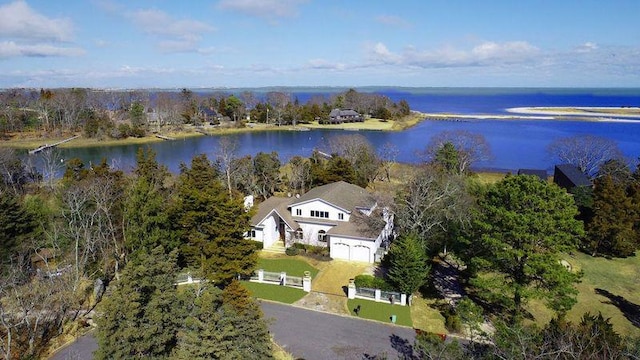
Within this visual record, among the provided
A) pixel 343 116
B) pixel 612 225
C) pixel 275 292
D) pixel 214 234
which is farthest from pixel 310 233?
pixel 343 116

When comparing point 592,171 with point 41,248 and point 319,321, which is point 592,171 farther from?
point 41,248

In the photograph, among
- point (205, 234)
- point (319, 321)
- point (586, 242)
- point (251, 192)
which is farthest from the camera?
point (251, 192)

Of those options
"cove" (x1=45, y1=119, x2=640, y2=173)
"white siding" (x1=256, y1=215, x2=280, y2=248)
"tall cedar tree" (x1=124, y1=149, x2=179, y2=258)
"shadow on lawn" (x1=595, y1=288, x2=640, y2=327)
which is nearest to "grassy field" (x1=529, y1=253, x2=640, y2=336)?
"shadow on lawn" (x1=595, y1=288, x2=640, y2=327)

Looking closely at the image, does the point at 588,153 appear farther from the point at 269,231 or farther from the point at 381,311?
the point at 381,311

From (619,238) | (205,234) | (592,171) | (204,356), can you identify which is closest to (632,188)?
(619,238)

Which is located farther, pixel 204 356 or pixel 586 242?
pixel 586 242

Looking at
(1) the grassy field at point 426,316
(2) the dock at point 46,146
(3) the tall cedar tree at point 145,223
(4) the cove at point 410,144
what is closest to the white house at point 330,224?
(1) the grassy field at point 426,316
